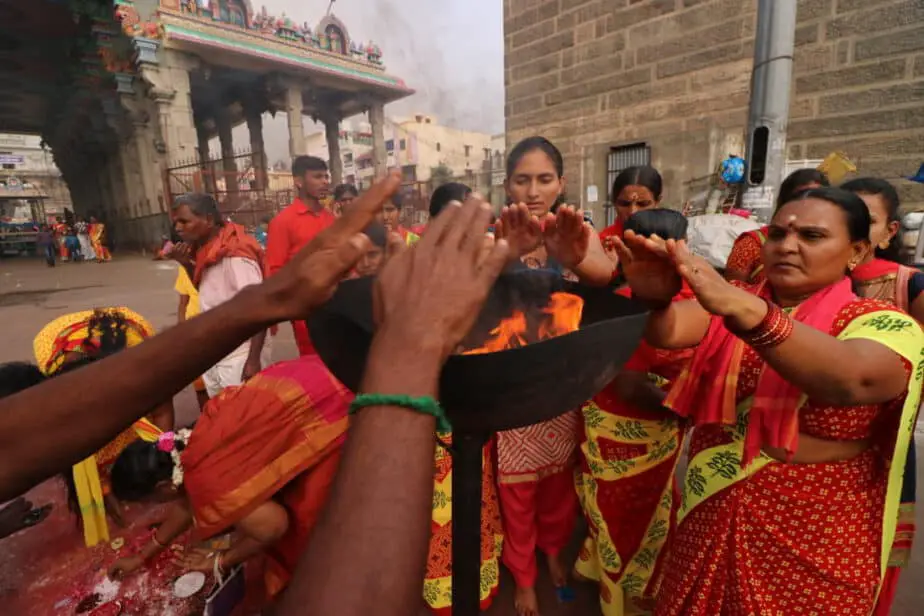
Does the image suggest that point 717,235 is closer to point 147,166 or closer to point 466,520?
point 466,520

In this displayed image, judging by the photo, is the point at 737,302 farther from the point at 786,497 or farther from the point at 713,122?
the point at 713,122

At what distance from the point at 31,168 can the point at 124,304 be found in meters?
48.8

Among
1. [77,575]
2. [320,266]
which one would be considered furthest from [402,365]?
[77,575]

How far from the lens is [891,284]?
Result: 2.02 m

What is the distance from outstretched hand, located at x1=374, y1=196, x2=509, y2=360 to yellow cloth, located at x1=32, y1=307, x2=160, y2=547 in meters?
2.47

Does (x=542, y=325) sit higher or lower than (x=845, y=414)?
higher

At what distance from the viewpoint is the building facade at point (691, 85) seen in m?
5.05

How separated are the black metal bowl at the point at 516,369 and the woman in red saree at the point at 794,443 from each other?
0.31 m

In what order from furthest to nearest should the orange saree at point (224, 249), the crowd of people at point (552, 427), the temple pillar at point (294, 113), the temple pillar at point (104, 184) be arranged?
1. the temple pillar at point (104, 184)
2. the temple pillar at point (294, 113)
3. the orange saree at point (224, 249)
4. the crowd of people at point (552, 427)

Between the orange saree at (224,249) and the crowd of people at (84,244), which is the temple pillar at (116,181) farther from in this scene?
the orange saree at (224,249)

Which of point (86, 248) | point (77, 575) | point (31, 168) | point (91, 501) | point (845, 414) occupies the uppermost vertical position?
point (31, 168)

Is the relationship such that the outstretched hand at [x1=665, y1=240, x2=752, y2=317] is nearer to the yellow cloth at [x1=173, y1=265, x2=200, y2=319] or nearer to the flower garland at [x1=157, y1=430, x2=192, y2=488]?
the flower garland at [x1=157, y1=430, x2=192, y2=488]

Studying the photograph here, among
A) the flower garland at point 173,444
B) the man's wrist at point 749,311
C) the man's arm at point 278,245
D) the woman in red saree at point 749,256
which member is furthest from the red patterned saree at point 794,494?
the man's arm at point 278,245

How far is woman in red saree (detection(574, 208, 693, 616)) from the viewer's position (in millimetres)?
1865
